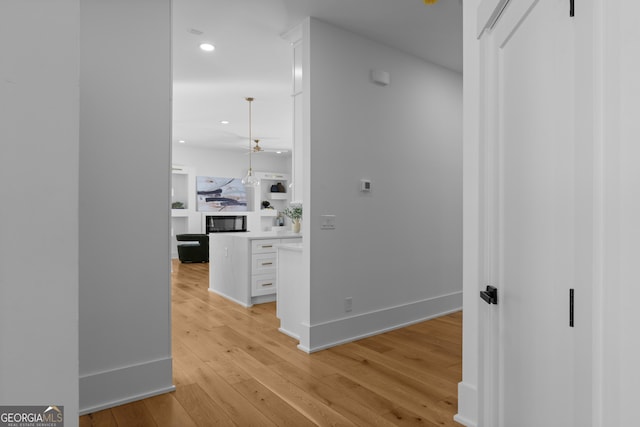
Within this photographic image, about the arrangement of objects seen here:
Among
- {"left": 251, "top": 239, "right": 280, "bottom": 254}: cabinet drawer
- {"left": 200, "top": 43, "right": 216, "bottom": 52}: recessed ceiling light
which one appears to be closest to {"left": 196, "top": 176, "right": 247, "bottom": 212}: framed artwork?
{"left": 251, "top": 239, "right": 280, "bottom": 254}: cabinet drawer

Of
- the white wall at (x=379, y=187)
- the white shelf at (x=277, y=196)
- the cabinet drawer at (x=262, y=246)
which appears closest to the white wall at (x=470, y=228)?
the white wall at (x=379, y=187)

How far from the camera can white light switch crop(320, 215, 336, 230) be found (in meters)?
3.24

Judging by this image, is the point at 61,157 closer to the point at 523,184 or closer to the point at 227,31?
the point at 523,184

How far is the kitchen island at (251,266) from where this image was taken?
4.75 meters

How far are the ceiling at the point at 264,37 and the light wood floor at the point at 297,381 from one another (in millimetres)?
2843

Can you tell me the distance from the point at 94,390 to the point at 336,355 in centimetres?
170

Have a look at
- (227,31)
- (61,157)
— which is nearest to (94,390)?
(61,157)

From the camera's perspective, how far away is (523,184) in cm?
115

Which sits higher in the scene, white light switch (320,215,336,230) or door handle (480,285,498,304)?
white light switch (320,215,336,230)

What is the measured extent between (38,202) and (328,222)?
258cm

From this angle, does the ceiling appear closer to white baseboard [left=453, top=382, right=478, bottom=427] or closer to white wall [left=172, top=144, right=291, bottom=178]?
white baseboard [left=453, top=382, right=478, bottom=427]

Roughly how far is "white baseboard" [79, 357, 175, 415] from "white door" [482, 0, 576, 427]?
197cm

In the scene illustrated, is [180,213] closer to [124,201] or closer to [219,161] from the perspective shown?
[219,161]

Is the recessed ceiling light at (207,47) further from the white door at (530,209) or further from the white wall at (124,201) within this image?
the white door at (530,209)
